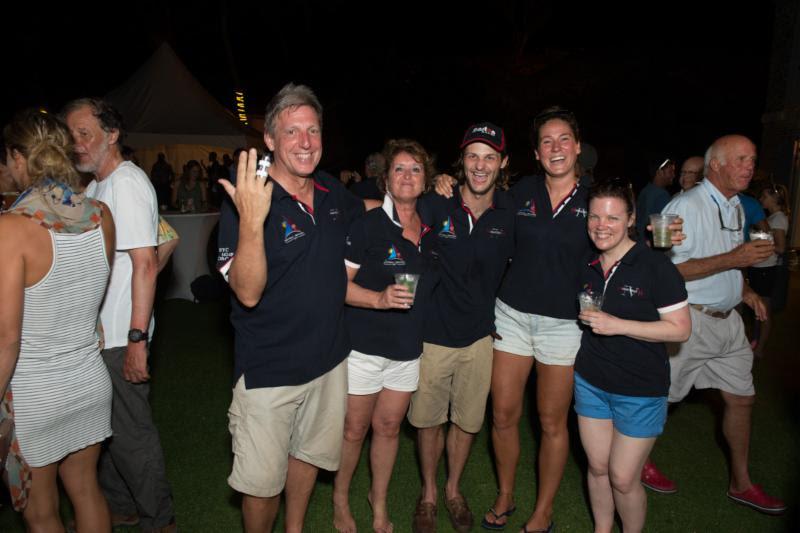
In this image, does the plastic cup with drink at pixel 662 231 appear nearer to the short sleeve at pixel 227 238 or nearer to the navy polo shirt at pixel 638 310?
the navy polo shirt at pixel 638 310

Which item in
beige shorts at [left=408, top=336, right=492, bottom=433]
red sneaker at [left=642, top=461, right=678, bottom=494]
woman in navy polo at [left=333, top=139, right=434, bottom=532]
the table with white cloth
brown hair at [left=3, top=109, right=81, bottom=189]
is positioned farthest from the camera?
the table with white cloth

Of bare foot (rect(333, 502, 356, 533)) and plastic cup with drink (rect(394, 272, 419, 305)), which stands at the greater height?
plastic cup with drink (rect(394, 272, 419, 305))

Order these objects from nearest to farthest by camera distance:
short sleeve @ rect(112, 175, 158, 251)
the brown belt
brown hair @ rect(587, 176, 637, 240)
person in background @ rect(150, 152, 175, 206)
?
brown hair @ rect(587, 176, 637, 240), short sleeve @ rect(112, 175, 158, 251), the brown belt, person in background @ rect(150, 152, 175, 206)

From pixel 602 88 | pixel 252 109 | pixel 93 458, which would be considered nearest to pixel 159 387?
pixel 93 458

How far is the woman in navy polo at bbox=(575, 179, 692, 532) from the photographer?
8.35 feet

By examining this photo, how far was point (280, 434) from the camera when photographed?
2.52 metres

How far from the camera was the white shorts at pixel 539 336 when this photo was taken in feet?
9.87

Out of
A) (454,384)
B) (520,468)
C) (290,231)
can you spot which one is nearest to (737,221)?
(454,384)

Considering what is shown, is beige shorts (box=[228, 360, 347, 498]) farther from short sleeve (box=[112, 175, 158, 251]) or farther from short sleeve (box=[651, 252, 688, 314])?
short sleeve (box=[651, 252, 688, 314])

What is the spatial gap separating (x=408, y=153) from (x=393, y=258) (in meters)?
0.60

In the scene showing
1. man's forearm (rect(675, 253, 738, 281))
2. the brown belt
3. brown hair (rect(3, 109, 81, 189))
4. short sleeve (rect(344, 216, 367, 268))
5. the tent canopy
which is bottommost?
the brown belt

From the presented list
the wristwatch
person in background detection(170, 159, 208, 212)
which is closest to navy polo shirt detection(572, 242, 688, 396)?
the wristwatch

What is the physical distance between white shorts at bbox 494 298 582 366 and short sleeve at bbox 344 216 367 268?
3.01 feet

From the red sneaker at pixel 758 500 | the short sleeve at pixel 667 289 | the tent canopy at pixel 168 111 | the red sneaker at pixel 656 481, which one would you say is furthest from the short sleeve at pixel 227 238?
the tent canopy at pixel 168 111
